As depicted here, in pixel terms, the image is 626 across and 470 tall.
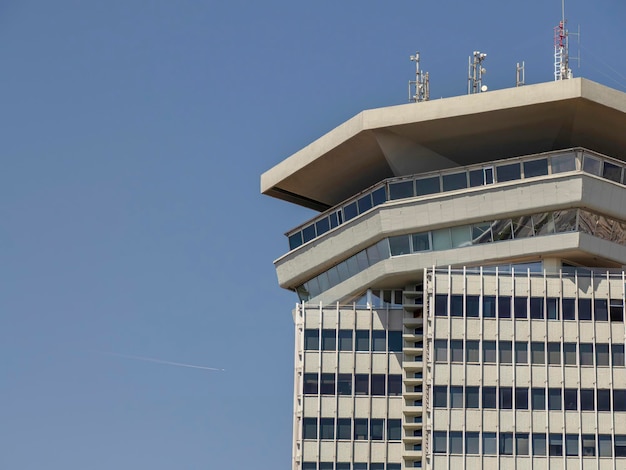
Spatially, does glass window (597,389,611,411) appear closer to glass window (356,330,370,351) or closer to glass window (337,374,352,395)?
glass window (356,330,370,351)

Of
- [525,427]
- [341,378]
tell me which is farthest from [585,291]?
[341,378]

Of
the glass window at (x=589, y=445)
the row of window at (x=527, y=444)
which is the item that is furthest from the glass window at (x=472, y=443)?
the glass window at (x=589, y=445)

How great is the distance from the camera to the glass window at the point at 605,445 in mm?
118188

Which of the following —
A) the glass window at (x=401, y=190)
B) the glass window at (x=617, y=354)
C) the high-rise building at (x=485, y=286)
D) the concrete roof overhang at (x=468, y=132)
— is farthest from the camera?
the glass window at (x=401, y=190)

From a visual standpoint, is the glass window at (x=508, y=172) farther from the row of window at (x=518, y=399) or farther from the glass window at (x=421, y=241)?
the row of window at (x=518, y=399)

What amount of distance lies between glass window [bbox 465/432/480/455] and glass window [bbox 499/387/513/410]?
2.62 m

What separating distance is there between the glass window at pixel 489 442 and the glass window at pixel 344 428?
12546mm

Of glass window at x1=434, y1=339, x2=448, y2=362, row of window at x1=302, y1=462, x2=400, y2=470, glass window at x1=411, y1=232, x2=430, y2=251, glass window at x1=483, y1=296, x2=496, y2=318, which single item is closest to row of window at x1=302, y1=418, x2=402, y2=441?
row of window at x1=302, y1=462, x2=400, y2=470

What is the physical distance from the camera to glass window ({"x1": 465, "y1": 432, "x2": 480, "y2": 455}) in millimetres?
117875

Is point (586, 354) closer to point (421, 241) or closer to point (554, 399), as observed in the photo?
point (554, 399)

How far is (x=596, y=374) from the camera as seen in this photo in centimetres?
11962

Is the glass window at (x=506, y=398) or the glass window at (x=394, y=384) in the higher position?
the glass window at (x=394, y=384)

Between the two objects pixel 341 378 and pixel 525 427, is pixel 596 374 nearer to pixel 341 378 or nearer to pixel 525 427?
pixel 525 427

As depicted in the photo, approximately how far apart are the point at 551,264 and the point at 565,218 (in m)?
3.73
